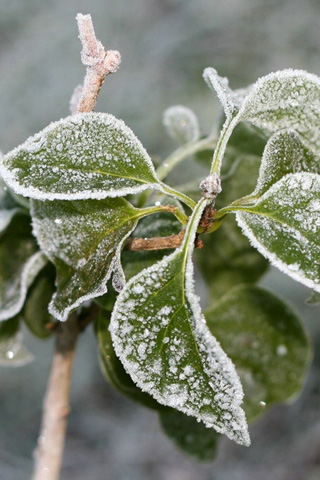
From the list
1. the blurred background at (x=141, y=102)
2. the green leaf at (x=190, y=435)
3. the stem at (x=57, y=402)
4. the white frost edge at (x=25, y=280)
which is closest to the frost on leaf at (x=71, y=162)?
the white frost edge at (x=25, y=280)

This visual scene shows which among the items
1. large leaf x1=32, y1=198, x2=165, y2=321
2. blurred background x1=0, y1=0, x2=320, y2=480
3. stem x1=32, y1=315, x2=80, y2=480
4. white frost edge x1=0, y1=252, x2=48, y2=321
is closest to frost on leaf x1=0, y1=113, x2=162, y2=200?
large leaf x1=32, y1=198, x2=165, y2=321

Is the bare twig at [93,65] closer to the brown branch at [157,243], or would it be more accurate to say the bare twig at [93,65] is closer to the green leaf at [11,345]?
the brown branch at [157,243]

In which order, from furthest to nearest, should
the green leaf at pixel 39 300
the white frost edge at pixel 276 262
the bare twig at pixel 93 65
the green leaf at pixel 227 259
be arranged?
the green leaf at pixel 227 259
the green leaf at pixel 39 300
the bare twig at pixel 93 65
the white frost edge at pixel 276 262

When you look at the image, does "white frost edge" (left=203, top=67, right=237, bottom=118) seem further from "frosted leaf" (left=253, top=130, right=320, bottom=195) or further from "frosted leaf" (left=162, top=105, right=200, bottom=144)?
"frosted leaf" (left=162, top=105, right=200, bottom=144)

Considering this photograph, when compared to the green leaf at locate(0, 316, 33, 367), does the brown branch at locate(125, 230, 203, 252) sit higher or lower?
higher

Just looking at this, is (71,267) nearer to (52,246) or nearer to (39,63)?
(52,246)

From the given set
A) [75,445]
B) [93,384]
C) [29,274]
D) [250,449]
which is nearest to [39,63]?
[93,384]
